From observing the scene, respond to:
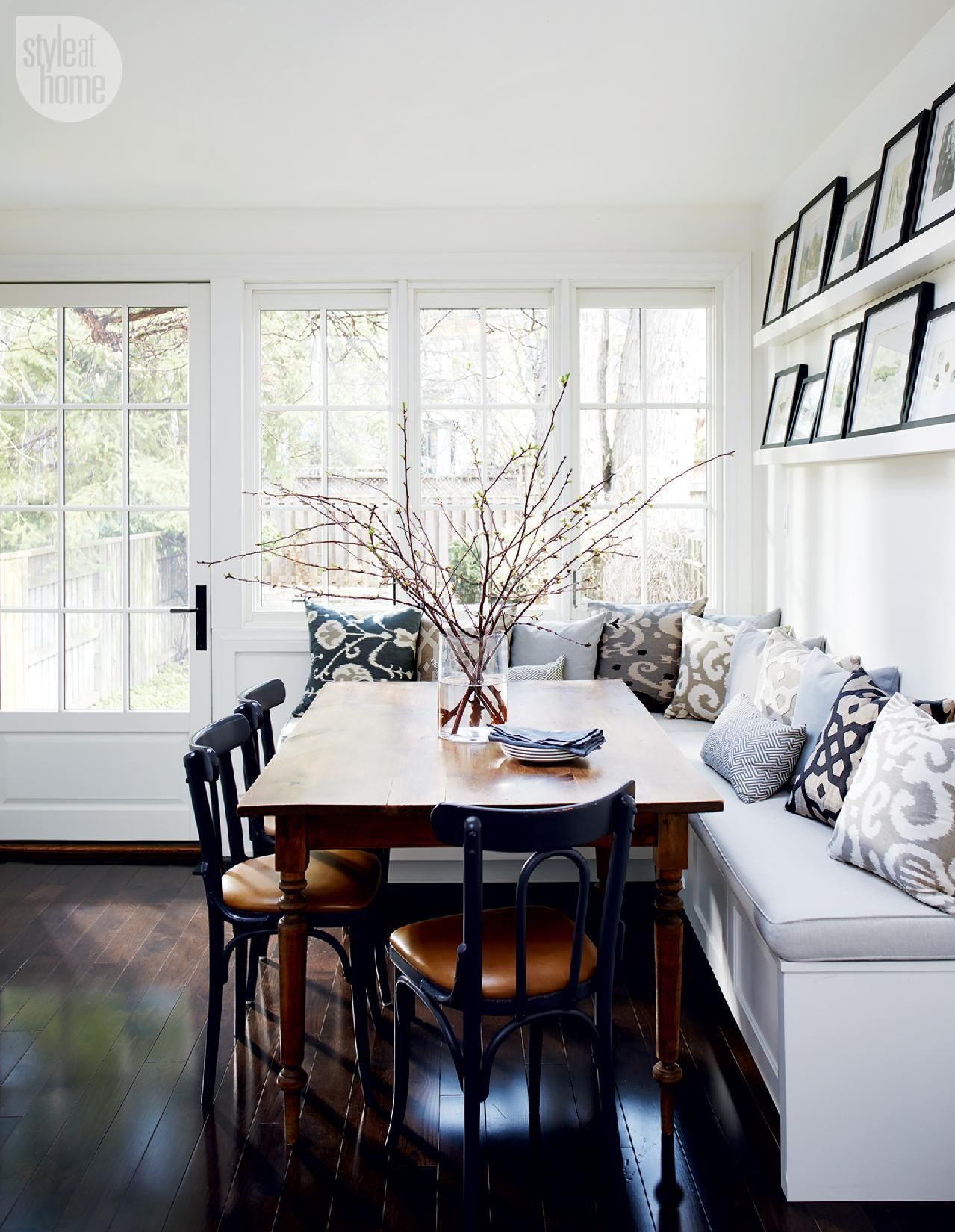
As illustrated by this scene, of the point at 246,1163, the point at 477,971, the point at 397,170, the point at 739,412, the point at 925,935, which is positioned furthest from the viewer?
the point at 739,412

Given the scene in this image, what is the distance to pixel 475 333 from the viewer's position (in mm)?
4488

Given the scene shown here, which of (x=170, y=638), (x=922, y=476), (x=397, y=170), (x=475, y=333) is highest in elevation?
(x=397, y=170)

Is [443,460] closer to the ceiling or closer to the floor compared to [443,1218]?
closer to the ceiling

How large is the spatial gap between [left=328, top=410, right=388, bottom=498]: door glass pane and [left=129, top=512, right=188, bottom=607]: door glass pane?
68cm

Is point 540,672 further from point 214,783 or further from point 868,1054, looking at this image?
point 868,1054

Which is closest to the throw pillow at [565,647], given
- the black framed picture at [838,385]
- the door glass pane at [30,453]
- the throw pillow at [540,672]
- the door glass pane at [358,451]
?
the throw pillow at [540,672]

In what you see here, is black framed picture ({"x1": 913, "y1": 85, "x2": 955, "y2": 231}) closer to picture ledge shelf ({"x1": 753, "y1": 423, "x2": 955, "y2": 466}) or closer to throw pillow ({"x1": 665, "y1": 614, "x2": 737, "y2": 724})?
picture ledge shelf ({"x1": 753, "y1": 423, "x2": 955, "y2": 466})

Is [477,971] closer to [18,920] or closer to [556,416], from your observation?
[18,920]

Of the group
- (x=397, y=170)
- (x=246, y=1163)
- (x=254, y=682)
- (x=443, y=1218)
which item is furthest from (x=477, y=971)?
(x=397, y=170)

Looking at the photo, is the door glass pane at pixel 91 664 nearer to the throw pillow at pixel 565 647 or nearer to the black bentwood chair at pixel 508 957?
the throw pillow at pixel 565 647

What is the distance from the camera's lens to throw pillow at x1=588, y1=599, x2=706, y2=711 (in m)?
4.18

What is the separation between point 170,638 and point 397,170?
2.13m

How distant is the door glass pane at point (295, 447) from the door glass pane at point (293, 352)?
6cm

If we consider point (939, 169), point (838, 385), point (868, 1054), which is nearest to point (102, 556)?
point (838, 385)
